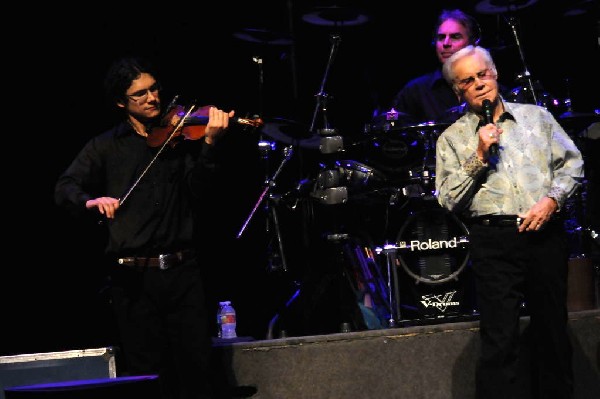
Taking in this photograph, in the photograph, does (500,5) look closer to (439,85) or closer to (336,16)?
(439,85)

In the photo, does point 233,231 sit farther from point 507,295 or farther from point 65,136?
point 507,295

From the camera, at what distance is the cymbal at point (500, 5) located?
5809mm

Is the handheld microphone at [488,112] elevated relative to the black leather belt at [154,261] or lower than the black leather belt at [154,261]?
elevated

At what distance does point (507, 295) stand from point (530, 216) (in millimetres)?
360

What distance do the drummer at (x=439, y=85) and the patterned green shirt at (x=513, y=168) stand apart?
125 centimetres

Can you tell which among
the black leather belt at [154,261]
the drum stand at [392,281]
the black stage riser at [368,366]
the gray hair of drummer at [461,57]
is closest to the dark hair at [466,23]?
the drum stand at [392,281]

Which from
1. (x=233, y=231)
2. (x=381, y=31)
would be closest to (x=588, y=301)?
(x=233, y=231)

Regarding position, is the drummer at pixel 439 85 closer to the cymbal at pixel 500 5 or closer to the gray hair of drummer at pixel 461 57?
the cymbal at pixel 500 5

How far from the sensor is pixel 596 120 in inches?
204

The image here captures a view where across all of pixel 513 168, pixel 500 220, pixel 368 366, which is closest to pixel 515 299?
pixel 500 220

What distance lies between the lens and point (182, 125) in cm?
397

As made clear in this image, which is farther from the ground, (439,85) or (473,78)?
(439,85)

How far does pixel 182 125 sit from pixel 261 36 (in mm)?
1784

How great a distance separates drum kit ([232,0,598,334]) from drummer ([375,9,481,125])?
0.24m
